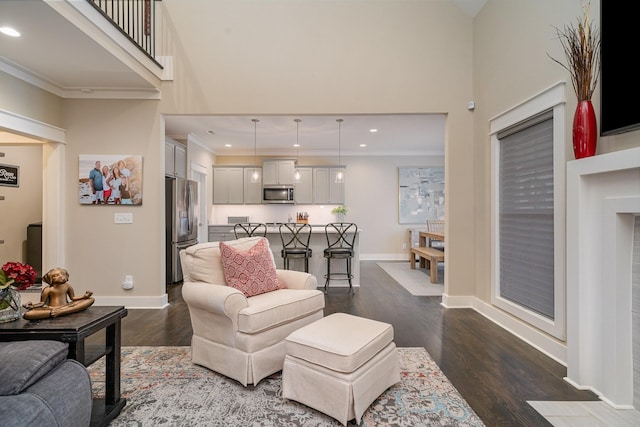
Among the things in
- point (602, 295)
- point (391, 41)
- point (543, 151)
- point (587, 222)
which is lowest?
point (602, 295)

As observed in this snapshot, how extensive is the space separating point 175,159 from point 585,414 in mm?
5597

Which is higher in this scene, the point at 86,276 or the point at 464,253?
the point at 464,253

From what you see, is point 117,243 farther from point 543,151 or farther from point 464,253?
point 543,151

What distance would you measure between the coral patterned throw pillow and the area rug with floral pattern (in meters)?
0.62

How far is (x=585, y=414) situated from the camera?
5.63 ft

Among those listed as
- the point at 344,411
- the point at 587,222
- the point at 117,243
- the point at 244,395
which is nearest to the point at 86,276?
the point at 117,243

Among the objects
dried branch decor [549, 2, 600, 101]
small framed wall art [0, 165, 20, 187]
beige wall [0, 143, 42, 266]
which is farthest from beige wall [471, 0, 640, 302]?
small framed wall art [0, 165, 20, 187]

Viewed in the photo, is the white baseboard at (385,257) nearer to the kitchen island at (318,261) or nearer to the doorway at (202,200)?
the kitchen island at (318,261)

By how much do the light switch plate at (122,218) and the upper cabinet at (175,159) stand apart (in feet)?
3.78

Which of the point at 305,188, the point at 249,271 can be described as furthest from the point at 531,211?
the point at 305,188

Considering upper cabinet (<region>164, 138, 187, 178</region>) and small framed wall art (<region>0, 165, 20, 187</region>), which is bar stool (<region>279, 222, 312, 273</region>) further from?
small framed wall art (<region>0, 165, 20, 187</region>)

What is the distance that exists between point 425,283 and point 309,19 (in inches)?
163

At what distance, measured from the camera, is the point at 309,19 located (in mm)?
3756

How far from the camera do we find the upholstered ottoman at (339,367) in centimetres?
160
